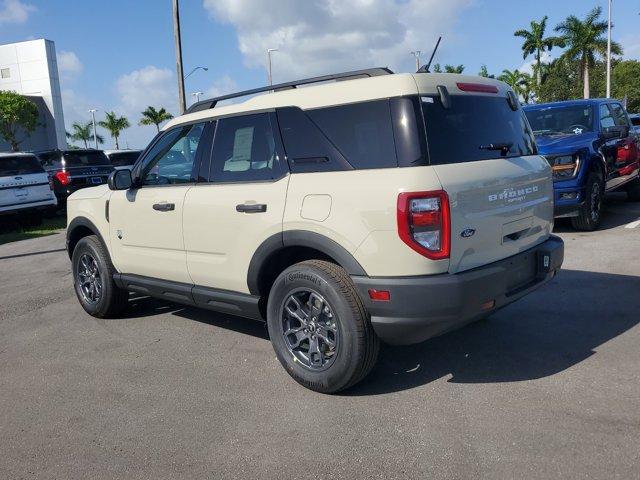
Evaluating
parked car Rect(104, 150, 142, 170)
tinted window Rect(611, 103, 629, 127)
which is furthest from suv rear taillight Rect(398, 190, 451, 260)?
parked car Rect(104, 150, 142, 170)

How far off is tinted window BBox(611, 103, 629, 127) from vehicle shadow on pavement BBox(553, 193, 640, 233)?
5.13 feet

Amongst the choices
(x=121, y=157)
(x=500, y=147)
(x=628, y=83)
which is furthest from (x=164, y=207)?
(x=628, y=83)

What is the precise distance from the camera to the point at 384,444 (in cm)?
306

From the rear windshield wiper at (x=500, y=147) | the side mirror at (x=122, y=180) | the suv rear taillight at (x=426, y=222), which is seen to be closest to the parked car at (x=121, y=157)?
the side mirror at (x=122, y=180)

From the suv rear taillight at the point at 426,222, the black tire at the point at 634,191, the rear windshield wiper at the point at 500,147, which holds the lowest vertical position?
the black tire at the point at 634,191

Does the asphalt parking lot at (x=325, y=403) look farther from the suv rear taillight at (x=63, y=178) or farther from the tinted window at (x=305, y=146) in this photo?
the suv rear taillight at (x=63, y=178)

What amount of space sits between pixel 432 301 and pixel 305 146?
51.1 inches

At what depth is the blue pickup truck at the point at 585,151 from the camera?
A: 8180 millimetres

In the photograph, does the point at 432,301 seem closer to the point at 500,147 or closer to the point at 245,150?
the point at 500,147

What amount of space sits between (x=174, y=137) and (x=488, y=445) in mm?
3354

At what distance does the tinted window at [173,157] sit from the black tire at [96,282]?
98 centimetres

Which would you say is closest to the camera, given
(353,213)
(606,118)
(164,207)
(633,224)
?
(353,213)

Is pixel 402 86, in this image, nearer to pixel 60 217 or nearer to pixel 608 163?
pixel 608 163

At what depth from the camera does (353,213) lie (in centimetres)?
331
